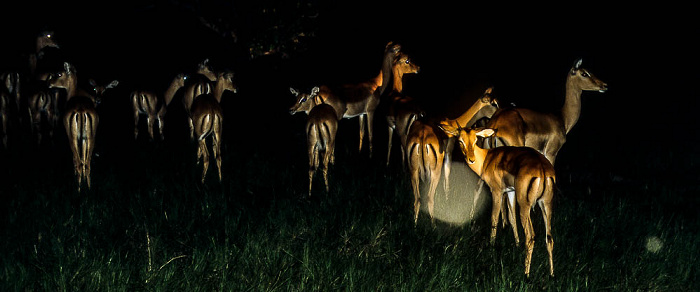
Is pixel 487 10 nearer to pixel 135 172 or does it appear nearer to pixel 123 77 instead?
pixel 123 77

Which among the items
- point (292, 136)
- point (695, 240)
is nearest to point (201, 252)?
point (695, 240)

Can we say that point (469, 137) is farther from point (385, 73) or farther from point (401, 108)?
point (385, 73)

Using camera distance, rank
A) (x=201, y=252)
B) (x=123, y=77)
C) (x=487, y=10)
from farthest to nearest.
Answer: (x=123, y=77), (x=487, y=10), (x=201, y=252)

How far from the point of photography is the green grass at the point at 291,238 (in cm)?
709

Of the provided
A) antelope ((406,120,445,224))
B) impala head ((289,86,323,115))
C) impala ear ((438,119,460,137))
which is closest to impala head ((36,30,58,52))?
impala head ((289,86,323,115))

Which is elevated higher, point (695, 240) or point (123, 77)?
point (123, 77)

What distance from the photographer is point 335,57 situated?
19391 mm

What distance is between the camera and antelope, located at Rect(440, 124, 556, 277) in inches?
279

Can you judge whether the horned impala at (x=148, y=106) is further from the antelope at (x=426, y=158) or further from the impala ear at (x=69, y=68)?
the antelope at (x=426, y=158)

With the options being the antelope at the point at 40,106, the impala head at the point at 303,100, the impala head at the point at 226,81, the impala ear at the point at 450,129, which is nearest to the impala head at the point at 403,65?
the impala head at the point at 303,100

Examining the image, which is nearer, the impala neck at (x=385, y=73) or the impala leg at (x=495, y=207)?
the impala leg at (x=495, y=207)

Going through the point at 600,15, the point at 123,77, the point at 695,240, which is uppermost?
the point at 600,15

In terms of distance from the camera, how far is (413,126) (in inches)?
368

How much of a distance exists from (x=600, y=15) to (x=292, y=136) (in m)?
9.11
